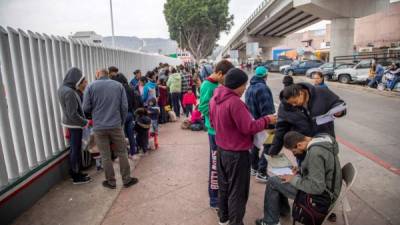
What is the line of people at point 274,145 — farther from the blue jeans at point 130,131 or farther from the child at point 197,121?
the child at point 197,121

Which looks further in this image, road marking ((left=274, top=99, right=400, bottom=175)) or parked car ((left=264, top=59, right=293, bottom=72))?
parked car ((left=264, top=59, right=293, bottom=72))

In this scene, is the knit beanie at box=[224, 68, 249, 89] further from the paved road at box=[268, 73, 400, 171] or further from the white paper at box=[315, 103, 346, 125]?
the paved road at box=[268, 73, 400, 171]

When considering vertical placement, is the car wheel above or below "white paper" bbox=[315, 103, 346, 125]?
below

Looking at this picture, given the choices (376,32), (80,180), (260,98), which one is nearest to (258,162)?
(260,98)

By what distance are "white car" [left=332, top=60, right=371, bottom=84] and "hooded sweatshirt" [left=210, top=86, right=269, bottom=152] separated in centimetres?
1886

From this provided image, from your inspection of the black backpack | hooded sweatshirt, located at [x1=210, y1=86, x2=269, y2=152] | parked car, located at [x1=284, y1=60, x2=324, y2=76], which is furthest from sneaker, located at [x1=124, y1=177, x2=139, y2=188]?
parked car, located at [x1=284, y1=60, x2=324, y2=76]

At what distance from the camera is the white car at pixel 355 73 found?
742 inches

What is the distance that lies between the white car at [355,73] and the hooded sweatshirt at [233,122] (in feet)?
61.9

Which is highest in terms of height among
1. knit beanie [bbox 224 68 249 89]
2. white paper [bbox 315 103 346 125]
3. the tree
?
the tree

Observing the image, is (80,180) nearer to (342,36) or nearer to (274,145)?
(274,145)

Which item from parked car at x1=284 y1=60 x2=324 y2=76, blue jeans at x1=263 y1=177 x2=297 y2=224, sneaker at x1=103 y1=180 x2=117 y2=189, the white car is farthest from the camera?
parked car at x1=284 y1=60 x2=324 y2=76

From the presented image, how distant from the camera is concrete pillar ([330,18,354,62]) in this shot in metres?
26.7

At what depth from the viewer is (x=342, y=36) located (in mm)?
27000

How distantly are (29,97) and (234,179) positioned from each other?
3186mm
